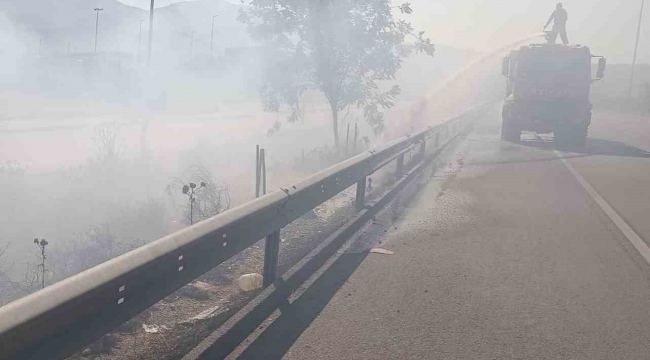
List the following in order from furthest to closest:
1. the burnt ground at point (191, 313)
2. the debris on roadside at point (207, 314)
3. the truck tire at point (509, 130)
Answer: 1. the truck tire at point (509, 130)
2. the debris on roadside at point (207, 314)
3. the burnt ground at point (191, 313)

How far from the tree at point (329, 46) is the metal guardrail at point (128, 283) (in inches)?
414

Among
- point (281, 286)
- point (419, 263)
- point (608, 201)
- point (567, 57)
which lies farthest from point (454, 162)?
point (281, 286)

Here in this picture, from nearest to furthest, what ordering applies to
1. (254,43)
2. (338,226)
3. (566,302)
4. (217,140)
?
(566,302) → (338,226) → (254,43) → (217,140)

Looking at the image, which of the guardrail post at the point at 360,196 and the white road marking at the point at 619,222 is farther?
the guardrail post at the point at 360,196

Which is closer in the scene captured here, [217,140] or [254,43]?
[254,43]

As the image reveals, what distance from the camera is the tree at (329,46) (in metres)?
15.4

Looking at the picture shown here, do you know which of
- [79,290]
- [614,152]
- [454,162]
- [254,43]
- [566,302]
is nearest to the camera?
[79,290]

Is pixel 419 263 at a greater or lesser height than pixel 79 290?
lesser

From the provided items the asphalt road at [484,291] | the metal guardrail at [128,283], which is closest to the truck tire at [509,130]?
the asphalt road at [484,291]

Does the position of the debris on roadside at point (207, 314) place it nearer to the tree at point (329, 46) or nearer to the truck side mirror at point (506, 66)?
the tree at point (329, 46)

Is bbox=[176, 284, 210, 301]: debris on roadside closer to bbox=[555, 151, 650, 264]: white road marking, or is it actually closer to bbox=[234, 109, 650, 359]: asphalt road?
bbox=[234, 109, 650, 359]: asphalt road

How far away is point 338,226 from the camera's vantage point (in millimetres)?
7324

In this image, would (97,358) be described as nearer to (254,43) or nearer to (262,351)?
(262,351)

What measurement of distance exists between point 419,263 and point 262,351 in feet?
8.16
